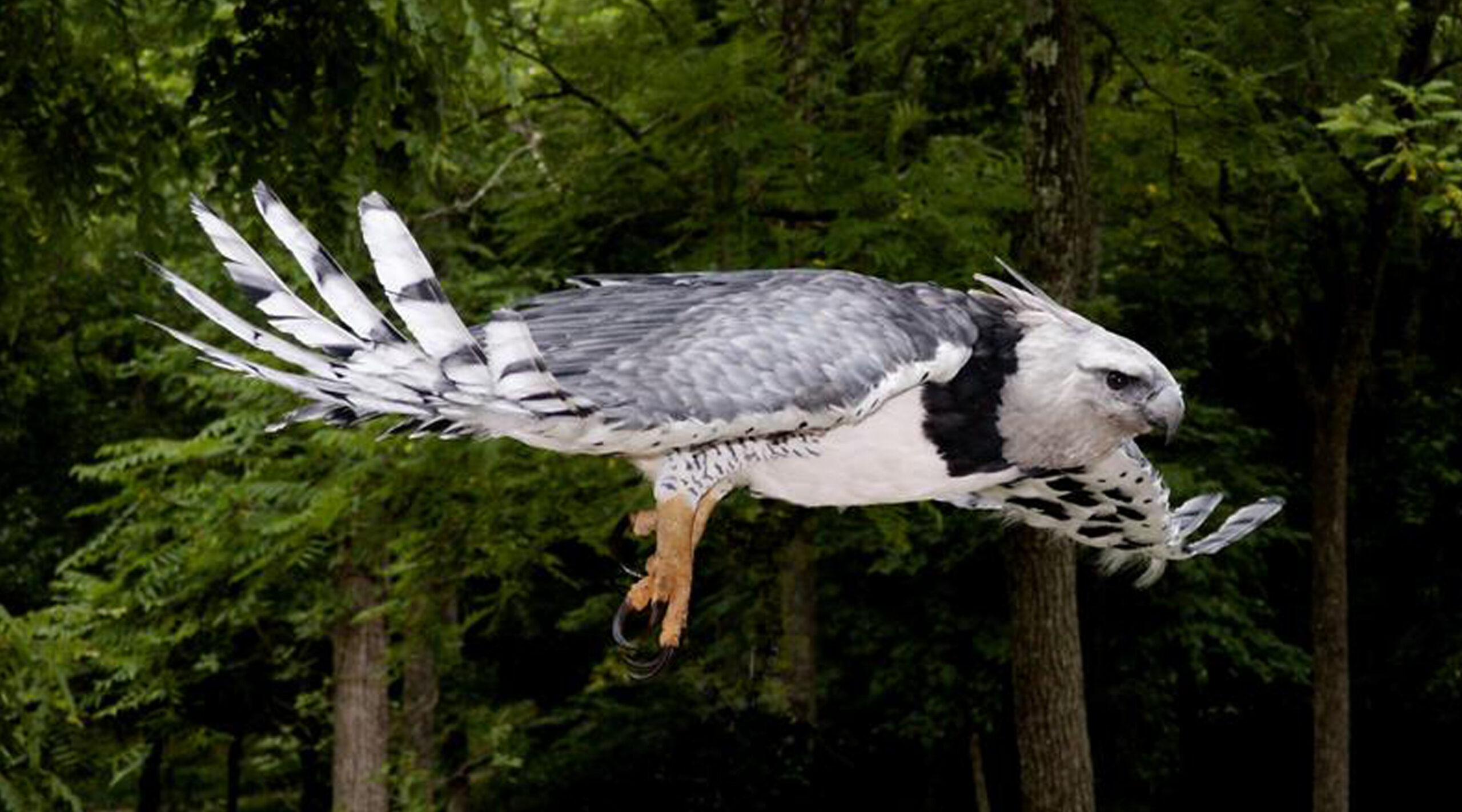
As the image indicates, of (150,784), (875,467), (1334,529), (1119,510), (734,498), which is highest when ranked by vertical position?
(875,467)

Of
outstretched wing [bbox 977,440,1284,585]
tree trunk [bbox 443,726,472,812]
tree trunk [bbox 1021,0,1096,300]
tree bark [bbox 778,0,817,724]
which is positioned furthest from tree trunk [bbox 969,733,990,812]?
outstretched wing [bbox 977,440,1284,585]

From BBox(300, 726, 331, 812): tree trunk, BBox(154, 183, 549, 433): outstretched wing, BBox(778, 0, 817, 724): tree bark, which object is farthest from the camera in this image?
BBox(300, 726, 331, 812): tree trunk

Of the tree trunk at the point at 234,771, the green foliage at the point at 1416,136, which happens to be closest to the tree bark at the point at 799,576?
the green foliage at the point at 1416,136

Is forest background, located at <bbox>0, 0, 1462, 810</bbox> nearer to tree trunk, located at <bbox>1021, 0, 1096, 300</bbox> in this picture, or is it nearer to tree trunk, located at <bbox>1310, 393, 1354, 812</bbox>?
tree trunk, located at <bbox>1310, 393, 1354, 812</bbox>

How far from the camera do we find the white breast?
2.10 metres

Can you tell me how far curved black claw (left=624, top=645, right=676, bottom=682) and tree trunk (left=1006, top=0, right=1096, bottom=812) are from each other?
10.3 ft

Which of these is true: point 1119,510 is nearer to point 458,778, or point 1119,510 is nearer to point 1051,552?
point 1051,552

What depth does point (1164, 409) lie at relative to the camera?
2.09m

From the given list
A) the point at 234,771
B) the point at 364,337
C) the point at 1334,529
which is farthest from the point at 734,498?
the point at 234,771

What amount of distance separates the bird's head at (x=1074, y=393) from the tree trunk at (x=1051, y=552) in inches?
112

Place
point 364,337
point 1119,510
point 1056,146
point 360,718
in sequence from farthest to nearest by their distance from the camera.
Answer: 1. point 360,718
2. point 1056,146
3. point 1119,510
4. point 364,337

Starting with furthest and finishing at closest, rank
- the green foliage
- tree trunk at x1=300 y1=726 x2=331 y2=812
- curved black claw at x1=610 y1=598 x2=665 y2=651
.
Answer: tree trunk at x1=300 y1=726 x2=331 y2=812 → the green foliage → curved black claw at x1=610 y1=598 x2=665 y2=651

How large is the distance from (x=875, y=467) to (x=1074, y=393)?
25 centimetres

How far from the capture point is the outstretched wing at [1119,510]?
7.70 ft
